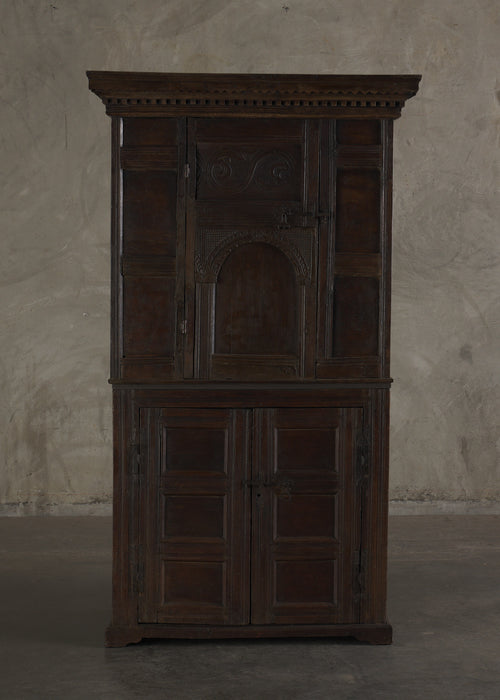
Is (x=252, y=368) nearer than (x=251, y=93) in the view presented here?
No

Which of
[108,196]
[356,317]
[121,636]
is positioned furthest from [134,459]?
[108,196]

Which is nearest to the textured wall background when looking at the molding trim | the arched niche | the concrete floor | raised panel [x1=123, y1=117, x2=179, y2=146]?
the molding trim

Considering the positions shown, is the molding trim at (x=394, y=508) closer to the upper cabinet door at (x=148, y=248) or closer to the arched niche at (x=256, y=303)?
the upper cabinet door at (x=148, y=248)

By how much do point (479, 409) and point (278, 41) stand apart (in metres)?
2.98

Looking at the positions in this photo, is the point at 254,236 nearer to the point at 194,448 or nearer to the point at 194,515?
the point at 194,448

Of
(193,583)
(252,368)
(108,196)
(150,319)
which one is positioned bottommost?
(193,583)

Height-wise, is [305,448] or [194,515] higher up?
[305,448]

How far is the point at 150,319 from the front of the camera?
12.2 ft

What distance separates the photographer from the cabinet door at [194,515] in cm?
374

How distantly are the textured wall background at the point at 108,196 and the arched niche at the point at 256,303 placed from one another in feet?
8.40

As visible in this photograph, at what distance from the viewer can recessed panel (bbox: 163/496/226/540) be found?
3750 mm

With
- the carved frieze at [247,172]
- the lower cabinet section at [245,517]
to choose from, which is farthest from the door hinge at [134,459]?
the carved frieze at [247,172]

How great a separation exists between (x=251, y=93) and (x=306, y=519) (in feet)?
5.96

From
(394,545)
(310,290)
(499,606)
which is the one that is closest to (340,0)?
(310,290)
